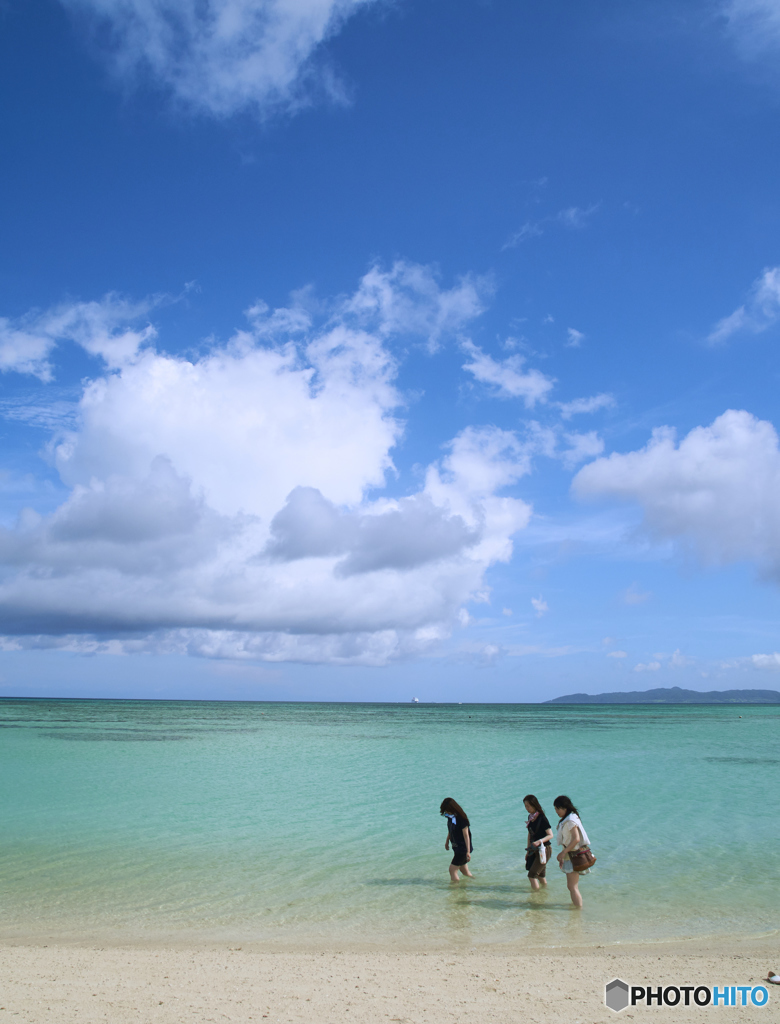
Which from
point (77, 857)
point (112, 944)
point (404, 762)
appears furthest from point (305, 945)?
point (404, 762)

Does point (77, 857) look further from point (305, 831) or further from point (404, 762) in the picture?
point (404, 762)

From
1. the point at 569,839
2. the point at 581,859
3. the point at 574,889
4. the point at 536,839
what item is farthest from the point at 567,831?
the point at 536,839

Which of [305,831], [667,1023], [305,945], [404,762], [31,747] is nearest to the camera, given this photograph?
[667,1023]

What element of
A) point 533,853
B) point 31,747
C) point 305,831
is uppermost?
point 533,853

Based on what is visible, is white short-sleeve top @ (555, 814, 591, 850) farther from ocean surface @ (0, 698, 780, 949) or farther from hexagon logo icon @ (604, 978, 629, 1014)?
hexagon logo icon @ (604, 978, 629, 1014)

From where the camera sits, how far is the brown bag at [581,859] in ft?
34.7

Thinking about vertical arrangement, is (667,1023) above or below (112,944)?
above

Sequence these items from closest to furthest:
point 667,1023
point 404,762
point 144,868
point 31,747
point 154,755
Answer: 1. point 667,1023
2. point 144,868
3. point 404,762
4. point 154,755
5. point 31,747

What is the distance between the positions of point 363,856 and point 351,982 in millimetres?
6821

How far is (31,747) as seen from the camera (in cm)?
4116

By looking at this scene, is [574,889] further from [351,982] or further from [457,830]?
[351,982]

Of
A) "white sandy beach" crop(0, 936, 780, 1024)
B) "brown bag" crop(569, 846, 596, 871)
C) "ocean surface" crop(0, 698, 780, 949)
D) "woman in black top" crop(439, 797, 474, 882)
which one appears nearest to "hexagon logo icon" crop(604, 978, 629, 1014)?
"white sandy beach" crop(0, 936, 780, 1024)

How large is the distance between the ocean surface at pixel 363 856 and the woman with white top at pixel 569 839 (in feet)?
1.25

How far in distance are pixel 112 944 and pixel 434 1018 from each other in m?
5.27
